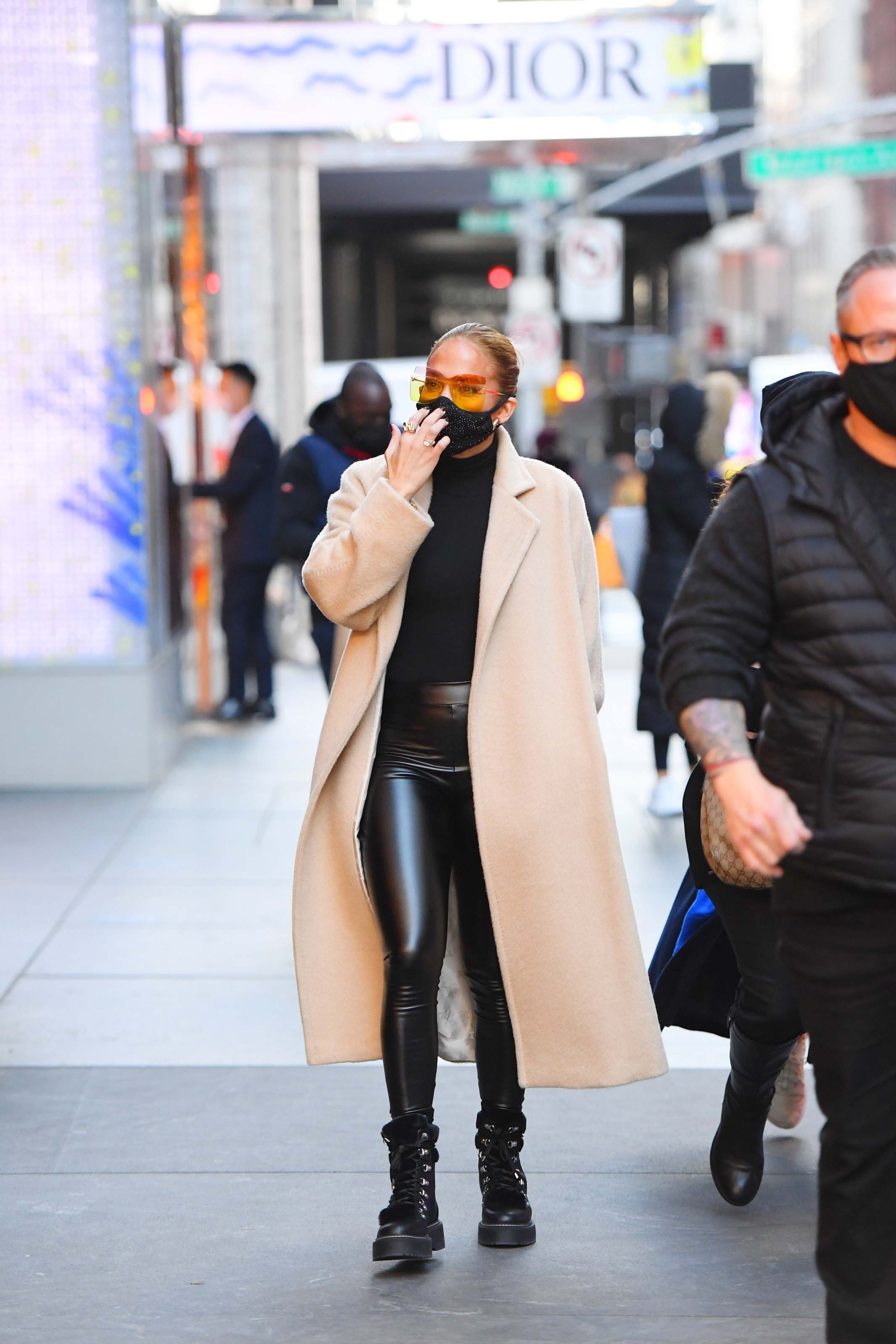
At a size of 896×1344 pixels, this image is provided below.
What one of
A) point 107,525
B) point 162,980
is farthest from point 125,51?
point 162,980

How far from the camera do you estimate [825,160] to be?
20141mm

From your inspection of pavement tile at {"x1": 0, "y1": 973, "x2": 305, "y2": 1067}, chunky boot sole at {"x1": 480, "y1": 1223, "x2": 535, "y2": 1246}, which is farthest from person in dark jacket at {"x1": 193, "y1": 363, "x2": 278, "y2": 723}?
chunky boot sole at {"x1": 480, "y1": 1223, "x2": 535, "y2": 1246}

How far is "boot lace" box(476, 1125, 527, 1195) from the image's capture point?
3969 mm

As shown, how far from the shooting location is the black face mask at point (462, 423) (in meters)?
3.93

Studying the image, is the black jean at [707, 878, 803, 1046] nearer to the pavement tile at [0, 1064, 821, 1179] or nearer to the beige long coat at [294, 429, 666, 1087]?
the beige long coat at [294, 429, 666, 1087]

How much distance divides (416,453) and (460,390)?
171 millimetres

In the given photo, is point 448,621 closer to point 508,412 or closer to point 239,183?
point 508,412

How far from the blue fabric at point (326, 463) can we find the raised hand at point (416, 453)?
3.35 meters

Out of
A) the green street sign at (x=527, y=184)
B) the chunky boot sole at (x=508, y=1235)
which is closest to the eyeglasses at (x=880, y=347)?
the chunky boot sole at (x=508, y=1235)

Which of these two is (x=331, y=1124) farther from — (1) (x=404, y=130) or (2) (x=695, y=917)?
(1) (x=404, y=130)

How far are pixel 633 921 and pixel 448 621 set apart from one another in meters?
0.75

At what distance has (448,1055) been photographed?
4184 millimetres

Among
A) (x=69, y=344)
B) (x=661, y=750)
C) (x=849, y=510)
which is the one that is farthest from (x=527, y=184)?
(x=849, y=510)

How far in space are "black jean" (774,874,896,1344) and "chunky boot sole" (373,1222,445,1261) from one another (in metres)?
0.96
